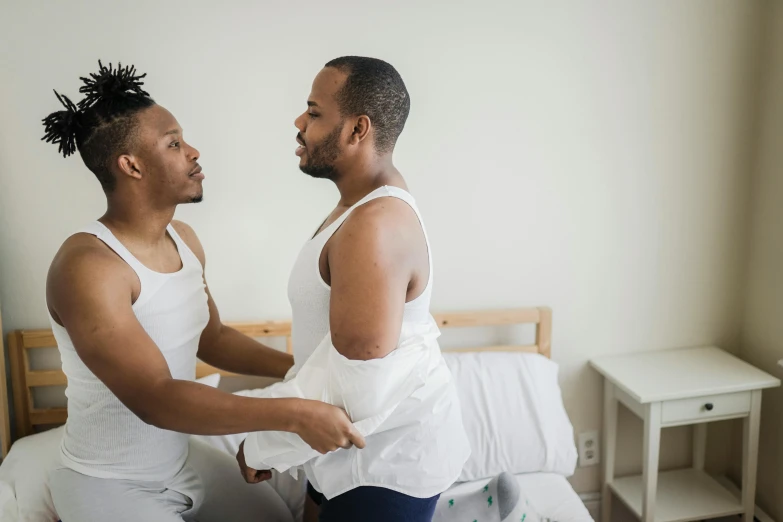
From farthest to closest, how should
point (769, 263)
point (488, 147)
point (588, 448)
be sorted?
1. point (588, 448)
2. point (769, 263)
3. point (488, 147)

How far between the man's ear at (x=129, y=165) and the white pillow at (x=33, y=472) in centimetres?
70

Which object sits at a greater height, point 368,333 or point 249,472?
point 368,333

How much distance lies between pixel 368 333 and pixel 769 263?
5.76ft

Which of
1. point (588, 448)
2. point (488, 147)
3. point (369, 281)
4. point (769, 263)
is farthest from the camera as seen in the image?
point (588, 448)

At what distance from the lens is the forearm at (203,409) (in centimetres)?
118

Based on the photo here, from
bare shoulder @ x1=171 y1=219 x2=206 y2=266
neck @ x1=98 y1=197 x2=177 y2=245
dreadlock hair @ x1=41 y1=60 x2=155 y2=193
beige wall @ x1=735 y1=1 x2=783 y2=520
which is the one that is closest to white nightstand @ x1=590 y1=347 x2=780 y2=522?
beige wall @ x1=735 y1=1 x2=783 y2=520

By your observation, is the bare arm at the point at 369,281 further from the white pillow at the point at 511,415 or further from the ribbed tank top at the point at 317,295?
the white pillow at the point at 511,415

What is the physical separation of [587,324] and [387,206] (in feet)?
4.57

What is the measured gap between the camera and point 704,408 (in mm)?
2051

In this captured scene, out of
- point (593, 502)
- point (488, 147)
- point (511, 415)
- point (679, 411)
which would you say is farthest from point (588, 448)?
point (488, 147)

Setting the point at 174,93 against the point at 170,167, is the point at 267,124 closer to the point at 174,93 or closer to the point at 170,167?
the point at 174,93

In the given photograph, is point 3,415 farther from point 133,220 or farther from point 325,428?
point 325,428

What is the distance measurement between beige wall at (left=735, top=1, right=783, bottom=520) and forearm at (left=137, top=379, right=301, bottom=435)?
5.96 feet

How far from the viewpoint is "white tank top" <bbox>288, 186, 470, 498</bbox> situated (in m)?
1.18
